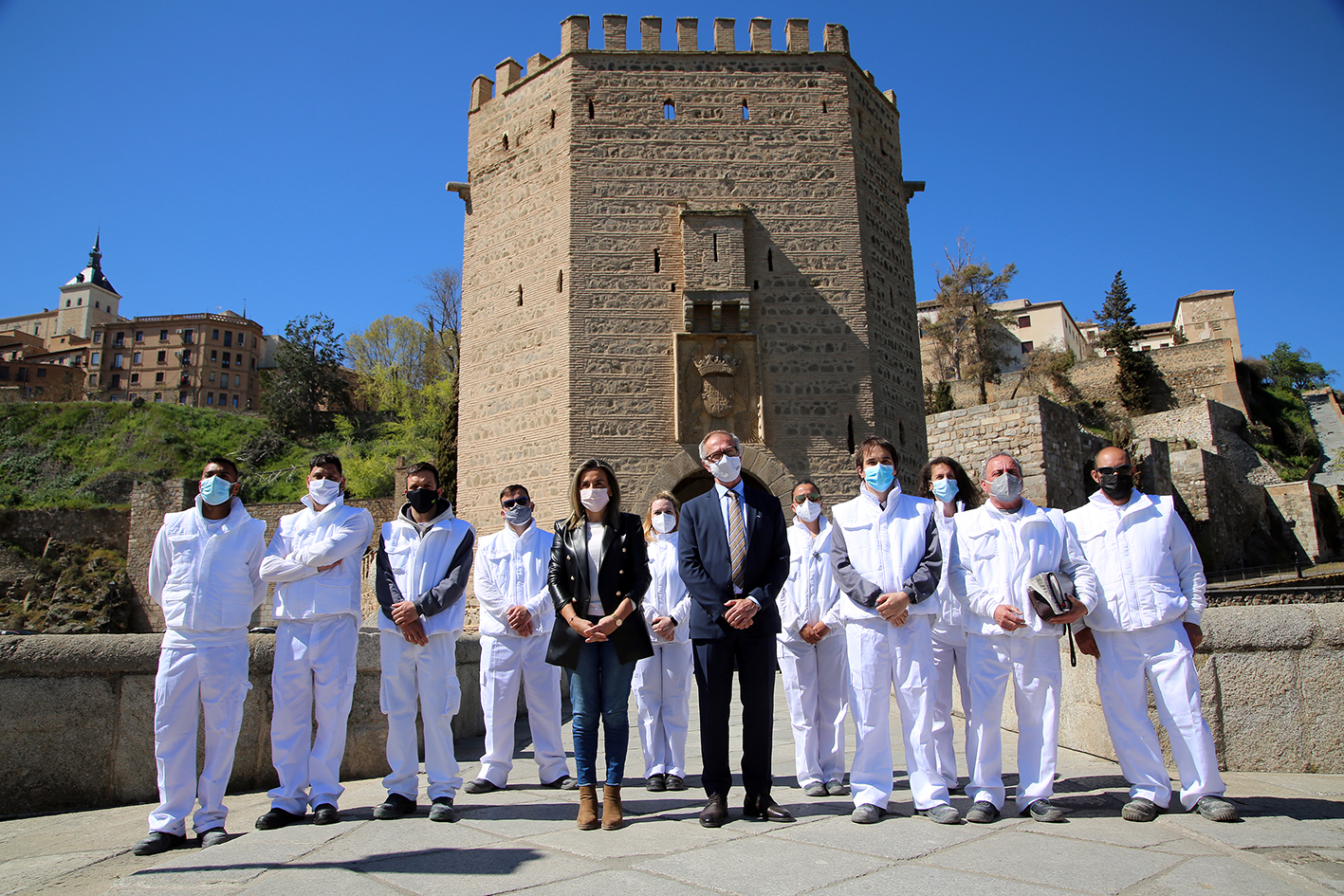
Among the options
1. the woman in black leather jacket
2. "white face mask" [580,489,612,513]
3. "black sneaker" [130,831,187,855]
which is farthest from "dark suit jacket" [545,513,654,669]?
"black sneaker" [130,831,187,855]

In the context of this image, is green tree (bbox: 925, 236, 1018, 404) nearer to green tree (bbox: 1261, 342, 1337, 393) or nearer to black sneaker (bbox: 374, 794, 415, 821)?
green tree (bbox: 1261, 342, 1337, 393)

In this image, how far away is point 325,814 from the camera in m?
3.99

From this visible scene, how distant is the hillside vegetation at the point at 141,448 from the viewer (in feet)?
116

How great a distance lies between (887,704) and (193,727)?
340 cm

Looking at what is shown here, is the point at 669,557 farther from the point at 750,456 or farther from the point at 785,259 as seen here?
the point at 785,259

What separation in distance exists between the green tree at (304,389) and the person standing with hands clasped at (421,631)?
41261 mm

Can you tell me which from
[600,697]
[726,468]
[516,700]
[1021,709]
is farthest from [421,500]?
[1021,709]

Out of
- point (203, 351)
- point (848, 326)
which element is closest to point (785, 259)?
point (848, 326)

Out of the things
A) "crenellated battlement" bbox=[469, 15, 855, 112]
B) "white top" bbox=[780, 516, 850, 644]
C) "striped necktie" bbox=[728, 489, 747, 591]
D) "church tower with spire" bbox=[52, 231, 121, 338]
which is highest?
"church tower with spire" bbox=[52, 231, 121, 338]

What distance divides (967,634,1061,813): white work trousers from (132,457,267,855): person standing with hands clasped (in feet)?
11.8

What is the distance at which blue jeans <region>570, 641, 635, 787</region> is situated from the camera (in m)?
4.02

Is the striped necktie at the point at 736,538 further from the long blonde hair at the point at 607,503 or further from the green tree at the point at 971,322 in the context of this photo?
the green tree at the point at 971,322

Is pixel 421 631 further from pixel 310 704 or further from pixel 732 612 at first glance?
pixel 732 612

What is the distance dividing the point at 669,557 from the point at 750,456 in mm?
7717
